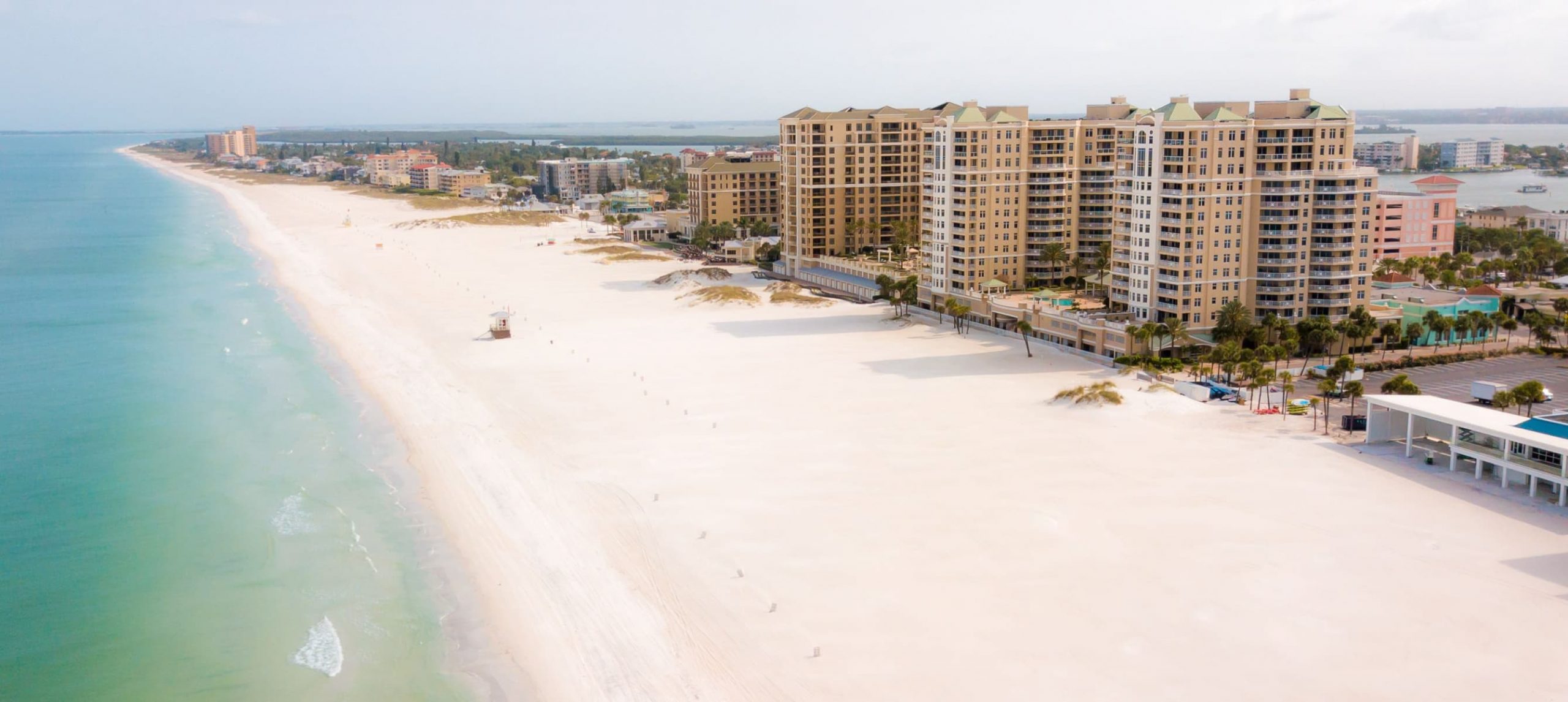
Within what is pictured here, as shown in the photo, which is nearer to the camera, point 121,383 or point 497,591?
point 497,591

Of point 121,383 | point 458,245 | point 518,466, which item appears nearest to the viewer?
point 518,466

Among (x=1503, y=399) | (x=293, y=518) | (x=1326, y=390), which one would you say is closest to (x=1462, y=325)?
(x=1503, y=399)

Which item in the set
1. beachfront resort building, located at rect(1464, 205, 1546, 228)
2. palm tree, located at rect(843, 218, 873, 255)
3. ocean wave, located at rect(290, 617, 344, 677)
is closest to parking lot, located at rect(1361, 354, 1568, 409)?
ocean wave, located at rect(290, 617, 344, 677)

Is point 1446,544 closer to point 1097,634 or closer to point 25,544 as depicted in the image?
point 1097,634

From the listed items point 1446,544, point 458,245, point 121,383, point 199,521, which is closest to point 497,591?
point 199,521

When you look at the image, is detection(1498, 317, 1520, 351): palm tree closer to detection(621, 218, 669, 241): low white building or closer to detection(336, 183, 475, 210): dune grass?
detection(621, 218, 669, 241): low white building

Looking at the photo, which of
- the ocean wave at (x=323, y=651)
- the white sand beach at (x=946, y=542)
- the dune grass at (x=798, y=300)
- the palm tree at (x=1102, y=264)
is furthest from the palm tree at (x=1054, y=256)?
the ocean wave at (x=323, y=651)
